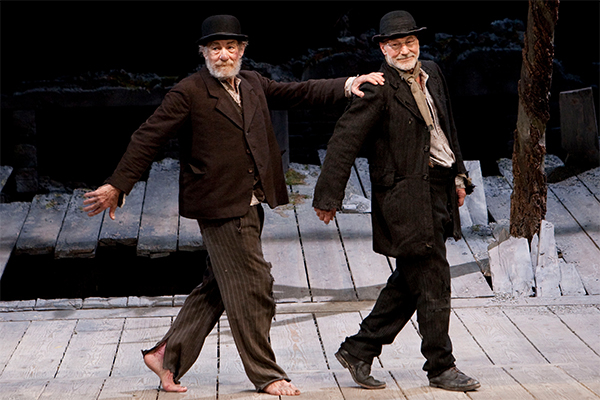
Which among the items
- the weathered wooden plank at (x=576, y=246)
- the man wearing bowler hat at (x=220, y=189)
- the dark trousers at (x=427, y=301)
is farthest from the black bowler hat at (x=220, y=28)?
the weathered wooden plank at (x=576, y=246)

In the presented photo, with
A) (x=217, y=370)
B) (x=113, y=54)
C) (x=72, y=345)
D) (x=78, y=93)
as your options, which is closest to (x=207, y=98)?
(x=217, y=370)

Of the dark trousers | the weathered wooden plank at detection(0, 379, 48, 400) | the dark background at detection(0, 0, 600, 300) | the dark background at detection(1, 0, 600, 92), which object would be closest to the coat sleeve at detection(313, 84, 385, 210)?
the dark trousers

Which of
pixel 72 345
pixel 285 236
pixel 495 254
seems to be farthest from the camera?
pixel 285 236

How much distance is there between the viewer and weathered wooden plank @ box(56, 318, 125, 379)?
13.2 feet

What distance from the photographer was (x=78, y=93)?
798 cm

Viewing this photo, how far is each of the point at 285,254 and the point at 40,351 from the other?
1843mm

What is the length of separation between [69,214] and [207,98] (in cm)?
325

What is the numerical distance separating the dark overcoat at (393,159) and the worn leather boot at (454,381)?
1.73ft

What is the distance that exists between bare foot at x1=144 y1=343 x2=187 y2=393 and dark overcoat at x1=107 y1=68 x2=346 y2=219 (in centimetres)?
63

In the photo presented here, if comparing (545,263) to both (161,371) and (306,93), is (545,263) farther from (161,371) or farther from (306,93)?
(161,371)

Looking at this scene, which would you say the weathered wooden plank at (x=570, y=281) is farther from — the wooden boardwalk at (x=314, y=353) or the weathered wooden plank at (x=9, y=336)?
the weathered wooden plank at (x=9, y=336)

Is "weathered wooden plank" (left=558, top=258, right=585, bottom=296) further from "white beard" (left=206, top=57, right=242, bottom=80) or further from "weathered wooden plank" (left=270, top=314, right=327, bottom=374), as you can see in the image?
"white beard" (left=206, top=57, right=242, bottom=80)

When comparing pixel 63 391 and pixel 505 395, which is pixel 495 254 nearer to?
pixel 505 395

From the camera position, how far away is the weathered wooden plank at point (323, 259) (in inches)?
199
